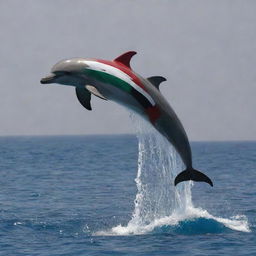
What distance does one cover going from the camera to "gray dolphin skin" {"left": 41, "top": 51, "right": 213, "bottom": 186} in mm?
19781

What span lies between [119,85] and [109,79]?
306mm

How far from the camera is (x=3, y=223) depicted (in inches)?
1185

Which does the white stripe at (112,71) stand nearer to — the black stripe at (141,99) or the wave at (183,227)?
the black stripe at (141,99)

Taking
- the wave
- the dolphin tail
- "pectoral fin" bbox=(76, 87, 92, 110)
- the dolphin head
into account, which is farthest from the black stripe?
the wave

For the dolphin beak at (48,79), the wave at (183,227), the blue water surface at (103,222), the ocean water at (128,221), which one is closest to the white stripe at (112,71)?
the dolphin beak at (48,79)

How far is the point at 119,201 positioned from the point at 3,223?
39.3 feet

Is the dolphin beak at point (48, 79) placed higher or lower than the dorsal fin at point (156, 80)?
lower

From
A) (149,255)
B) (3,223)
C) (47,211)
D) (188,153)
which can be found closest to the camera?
(188,153)

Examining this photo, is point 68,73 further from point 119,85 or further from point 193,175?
point 193,175

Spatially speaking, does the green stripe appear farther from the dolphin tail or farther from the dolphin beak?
the dolphin tail

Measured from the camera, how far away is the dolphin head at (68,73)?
Result: 19.7 meters

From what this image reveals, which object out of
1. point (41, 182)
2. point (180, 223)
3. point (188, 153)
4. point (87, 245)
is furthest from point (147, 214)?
point (41, 182)

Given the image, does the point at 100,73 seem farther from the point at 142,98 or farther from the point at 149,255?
the point at 149,255

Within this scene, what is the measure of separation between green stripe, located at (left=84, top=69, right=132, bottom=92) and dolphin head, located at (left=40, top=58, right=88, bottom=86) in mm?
191
